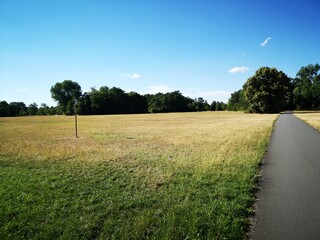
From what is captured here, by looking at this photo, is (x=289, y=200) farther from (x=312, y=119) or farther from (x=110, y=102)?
(x=110, y=102)

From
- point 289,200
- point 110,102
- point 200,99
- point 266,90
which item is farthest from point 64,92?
point 289,200

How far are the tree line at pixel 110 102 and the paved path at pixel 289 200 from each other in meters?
103

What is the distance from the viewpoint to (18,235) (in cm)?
421

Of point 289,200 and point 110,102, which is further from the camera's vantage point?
point 110,102

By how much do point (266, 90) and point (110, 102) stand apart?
73178mm

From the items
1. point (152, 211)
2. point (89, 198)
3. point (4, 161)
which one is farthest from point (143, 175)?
point (4, 161)

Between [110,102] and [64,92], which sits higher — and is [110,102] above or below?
below

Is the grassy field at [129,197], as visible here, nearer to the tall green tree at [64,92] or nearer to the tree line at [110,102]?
the tree line at [110,102]

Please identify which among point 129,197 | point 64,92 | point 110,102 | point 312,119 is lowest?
point 129,197

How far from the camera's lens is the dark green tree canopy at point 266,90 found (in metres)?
61.0

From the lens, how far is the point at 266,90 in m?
61.8

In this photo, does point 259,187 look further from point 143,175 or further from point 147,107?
point 147,107

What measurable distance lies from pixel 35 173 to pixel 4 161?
11.0 feet

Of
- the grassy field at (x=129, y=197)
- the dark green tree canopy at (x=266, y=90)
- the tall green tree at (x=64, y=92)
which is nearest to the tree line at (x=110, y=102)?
the tall green tree at (x=64, y=92)
